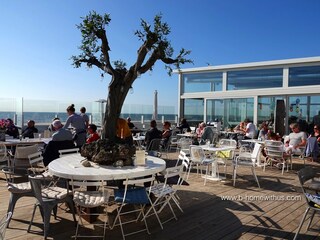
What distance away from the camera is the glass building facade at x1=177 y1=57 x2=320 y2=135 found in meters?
13.4

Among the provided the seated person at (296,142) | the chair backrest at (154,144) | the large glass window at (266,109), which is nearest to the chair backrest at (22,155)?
the chair backrest at (154,144)

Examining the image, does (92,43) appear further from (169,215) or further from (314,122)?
(314,122)

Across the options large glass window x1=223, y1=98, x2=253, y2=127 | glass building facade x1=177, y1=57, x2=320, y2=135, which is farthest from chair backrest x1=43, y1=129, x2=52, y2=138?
large glass window x1=223, y1=98, x2=253, y2=127

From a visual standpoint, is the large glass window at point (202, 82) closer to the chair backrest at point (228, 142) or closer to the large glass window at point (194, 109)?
the large glass window at point (194, 109)

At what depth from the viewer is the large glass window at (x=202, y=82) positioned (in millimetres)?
16281

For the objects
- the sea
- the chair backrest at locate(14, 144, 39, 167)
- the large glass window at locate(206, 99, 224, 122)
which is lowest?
the chair backrest at locate(14, 144, 39, 167)

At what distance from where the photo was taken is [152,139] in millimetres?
8289

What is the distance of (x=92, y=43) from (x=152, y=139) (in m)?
4.12

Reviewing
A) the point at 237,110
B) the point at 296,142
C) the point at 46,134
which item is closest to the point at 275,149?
the point at 296,142

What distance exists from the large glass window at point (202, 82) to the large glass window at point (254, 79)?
0.67m

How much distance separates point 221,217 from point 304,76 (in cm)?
1105

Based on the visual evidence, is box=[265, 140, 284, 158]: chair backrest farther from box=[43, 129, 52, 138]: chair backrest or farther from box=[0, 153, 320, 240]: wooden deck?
box=[43, 129, 52, 138]: chair backrest

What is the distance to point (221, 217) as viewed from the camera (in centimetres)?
436

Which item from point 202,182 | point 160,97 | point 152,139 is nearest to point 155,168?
point 202,182
